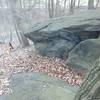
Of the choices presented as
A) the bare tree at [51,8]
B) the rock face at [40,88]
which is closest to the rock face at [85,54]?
the rock face at [40,88]

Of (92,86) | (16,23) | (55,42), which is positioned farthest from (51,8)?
(92,86)

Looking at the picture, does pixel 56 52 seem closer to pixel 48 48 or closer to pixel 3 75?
pixel 48 48

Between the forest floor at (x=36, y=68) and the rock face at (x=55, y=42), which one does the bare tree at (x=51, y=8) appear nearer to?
the rock face at (x=55, y=42)

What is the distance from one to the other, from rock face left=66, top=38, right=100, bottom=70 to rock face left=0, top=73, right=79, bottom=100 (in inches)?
34.1

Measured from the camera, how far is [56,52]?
9.25 metres

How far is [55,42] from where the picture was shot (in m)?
9.54

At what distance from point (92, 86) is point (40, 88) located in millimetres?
5150

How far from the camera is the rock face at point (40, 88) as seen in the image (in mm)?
6246

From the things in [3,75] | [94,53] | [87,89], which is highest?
[87,89]

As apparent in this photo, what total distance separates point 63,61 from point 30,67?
113cm

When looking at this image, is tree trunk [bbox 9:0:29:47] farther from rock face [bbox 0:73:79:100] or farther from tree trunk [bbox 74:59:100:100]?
tree trunk [bbox 74:59:100:100]

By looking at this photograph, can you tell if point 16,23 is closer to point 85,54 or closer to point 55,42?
point 55,42

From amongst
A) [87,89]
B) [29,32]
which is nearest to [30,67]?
[29,32]

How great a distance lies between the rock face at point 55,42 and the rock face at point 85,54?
36.1 inches
